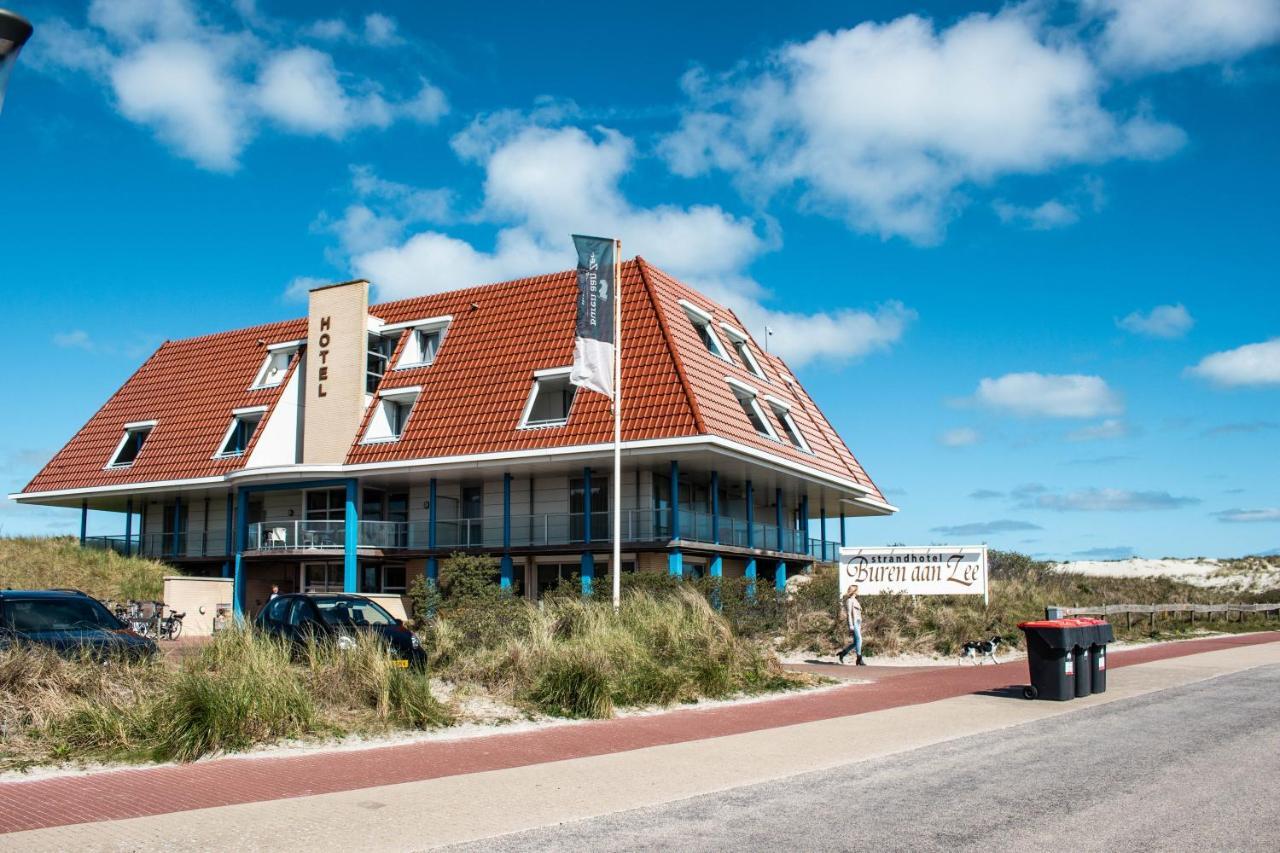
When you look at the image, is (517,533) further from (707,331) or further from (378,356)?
(707,331)

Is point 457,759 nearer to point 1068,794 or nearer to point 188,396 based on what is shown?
point 1068,794

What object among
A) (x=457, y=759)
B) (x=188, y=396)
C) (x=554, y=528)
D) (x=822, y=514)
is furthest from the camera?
(x=822, y=514)

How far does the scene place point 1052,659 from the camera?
1639 cm

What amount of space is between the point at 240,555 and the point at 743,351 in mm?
18619

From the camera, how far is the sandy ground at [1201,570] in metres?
64.7

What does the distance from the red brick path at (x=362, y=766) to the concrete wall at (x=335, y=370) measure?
24.2m

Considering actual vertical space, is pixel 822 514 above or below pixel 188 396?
below

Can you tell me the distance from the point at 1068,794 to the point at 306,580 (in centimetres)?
3361

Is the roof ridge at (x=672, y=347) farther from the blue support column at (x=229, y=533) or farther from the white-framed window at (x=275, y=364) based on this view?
the blue support column at (x=229, y=533)

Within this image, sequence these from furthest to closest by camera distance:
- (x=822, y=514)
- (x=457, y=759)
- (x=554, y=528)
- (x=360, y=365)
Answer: (x=822, y=514) → (x=360, y=365) → (x=554, y=528) → (x=457, y=759)

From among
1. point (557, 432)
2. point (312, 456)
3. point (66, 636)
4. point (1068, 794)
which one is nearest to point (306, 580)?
point (312, 456)

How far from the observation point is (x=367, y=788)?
9664 mm

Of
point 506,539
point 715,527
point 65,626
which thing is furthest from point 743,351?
point 65,626

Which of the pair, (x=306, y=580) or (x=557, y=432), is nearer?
(x=557, y=432)
